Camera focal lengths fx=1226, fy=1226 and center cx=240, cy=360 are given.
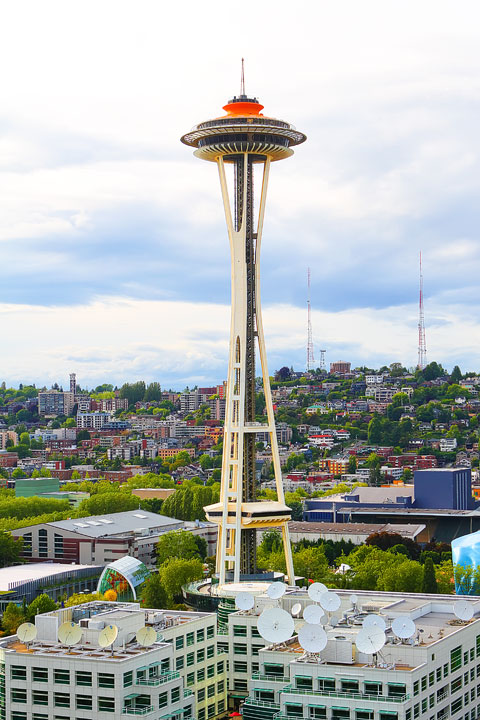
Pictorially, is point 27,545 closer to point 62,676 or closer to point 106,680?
point 62,676

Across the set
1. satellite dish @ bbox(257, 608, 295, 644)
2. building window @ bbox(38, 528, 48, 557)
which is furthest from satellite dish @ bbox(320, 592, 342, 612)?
building window @ bbox(38, 528, 48, 557)

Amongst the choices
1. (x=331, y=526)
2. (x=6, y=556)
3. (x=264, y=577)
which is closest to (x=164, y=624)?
(x=264, y=577)

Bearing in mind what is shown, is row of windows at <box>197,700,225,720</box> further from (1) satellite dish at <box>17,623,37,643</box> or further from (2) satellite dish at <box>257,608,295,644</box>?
(1) satellite dish at <box>17,623,37,643</box>

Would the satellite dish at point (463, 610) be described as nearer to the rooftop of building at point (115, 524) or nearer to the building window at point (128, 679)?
the building window at point (128, 679)

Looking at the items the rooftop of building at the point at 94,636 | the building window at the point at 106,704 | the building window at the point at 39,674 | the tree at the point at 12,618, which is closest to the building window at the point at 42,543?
the tree at the point at 12,618

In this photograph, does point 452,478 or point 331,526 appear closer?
point 331,526

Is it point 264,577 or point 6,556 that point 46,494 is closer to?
point 6,556
